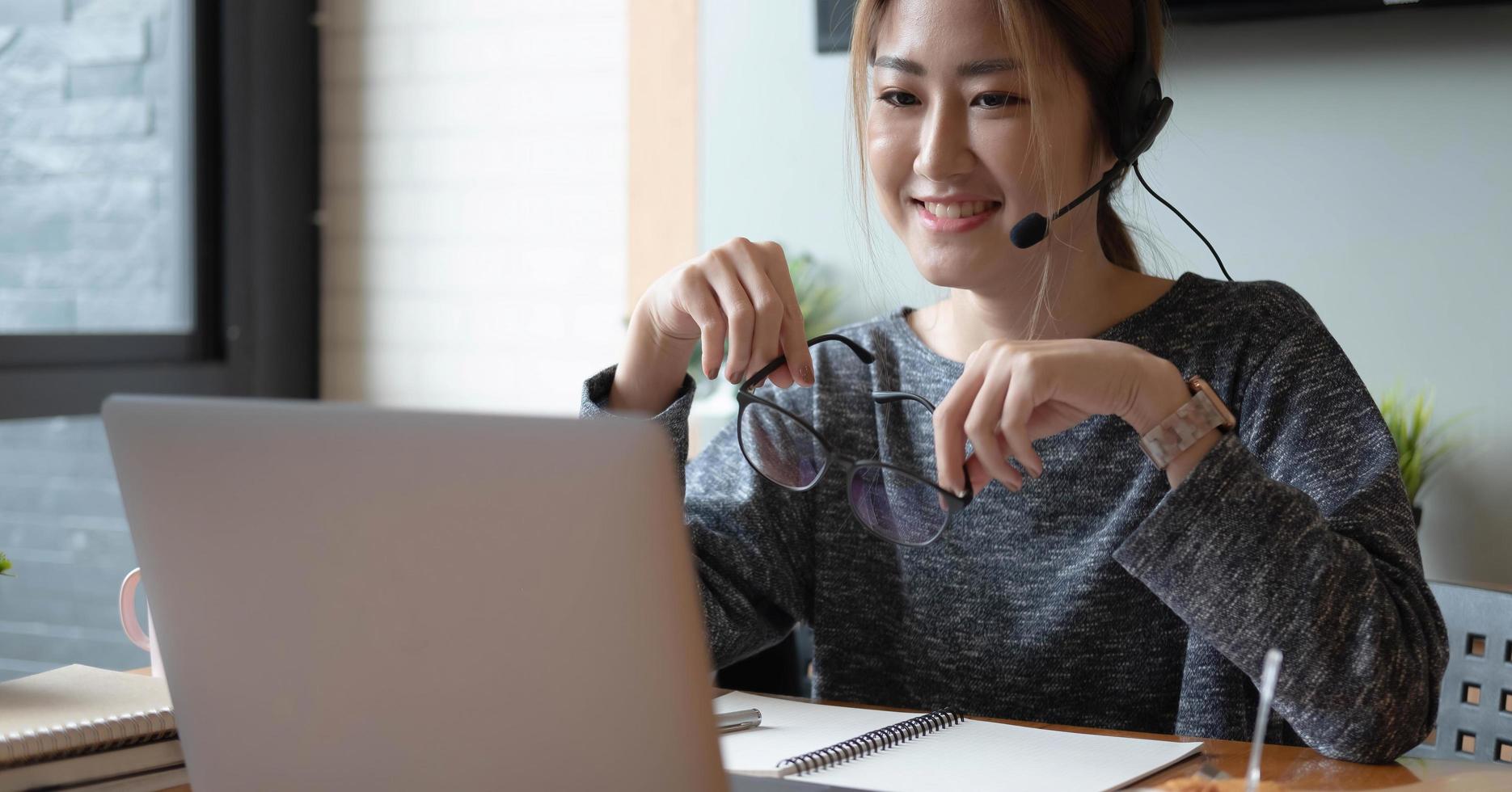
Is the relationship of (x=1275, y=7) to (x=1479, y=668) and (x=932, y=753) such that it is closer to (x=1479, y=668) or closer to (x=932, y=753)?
(x=1479, y=668)

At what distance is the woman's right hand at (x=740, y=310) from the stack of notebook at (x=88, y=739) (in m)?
0.42

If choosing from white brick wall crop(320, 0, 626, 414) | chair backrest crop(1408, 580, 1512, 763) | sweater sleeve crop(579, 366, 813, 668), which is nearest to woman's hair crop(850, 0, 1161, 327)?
sweater sleeve crop(579, 366, 813, 668)

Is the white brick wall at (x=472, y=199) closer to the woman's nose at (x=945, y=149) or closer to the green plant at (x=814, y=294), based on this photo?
the green plant at (x=814, y=294)

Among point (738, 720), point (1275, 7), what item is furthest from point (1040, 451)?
point (1275, 7)

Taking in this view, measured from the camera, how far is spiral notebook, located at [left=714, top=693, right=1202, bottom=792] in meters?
0.69

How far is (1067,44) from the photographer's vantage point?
108cm

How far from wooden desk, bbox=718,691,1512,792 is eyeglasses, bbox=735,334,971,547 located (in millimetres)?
138

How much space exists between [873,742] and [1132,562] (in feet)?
0.74

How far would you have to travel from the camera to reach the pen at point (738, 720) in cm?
80

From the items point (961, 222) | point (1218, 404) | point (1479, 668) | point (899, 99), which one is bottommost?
point (1479, 668)

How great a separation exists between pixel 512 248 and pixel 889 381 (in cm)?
117

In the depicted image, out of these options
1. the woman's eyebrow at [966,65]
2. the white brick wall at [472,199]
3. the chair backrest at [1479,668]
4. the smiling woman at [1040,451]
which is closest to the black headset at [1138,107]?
the smiling woman at [1040,451]

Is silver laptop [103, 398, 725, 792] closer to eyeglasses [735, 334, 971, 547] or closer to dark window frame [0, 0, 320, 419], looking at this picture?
eyeglasses [735, 334, 971, 547]

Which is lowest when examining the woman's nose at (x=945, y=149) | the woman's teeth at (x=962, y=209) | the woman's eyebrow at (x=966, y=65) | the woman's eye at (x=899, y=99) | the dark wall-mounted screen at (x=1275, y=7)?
the woman's teeth at (x=962, y=209)
